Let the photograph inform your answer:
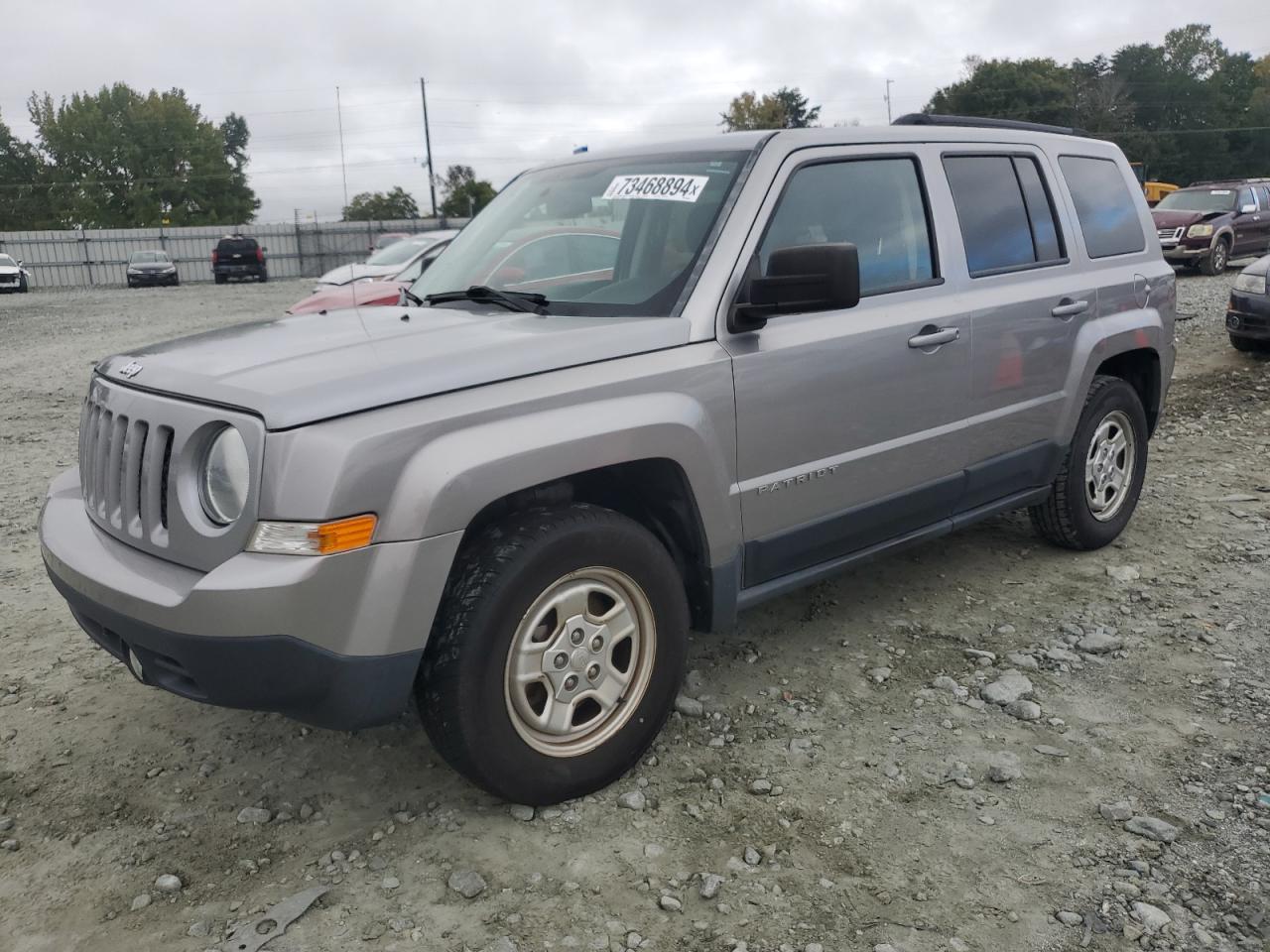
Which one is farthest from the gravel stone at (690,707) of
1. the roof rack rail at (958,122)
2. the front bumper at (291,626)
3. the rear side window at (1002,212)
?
the roof rack rail at (958,122)

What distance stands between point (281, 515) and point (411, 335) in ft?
2.68

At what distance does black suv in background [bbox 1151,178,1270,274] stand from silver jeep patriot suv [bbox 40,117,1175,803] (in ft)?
54.0

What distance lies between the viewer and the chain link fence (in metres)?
43.8

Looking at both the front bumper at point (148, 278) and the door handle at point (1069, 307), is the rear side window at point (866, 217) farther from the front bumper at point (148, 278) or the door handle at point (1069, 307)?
the front bumper at point (148, 278)

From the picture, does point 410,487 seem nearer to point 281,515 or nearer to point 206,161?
point 281,515

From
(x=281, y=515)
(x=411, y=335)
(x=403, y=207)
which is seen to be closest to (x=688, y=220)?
(x=411, y=335)

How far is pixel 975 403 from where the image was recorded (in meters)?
4.08

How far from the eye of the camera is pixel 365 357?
2.82 meters

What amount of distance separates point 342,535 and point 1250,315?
10.1 m

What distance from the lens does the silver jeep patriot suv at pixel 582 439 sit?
254 cm

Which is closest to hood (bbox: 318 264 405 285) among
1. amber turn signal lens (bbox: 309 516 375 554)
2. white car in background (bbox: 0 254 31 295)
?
amber turn signal lens (bbox: 309 516 375 554)

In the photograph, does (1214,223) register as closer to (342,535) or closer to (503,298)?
(503,298)

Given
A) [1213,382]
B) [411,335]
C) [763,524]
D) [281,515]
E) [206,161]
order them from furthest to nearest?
[206,161]
[1213,382]
[763,524]
[411,335]
[281,515]

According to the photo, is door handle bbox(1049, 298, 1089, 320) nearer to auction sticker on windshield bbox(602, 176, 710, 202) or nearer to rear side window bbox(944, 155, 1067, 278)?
rear side window bbox(944, 155, 1067, 278)
